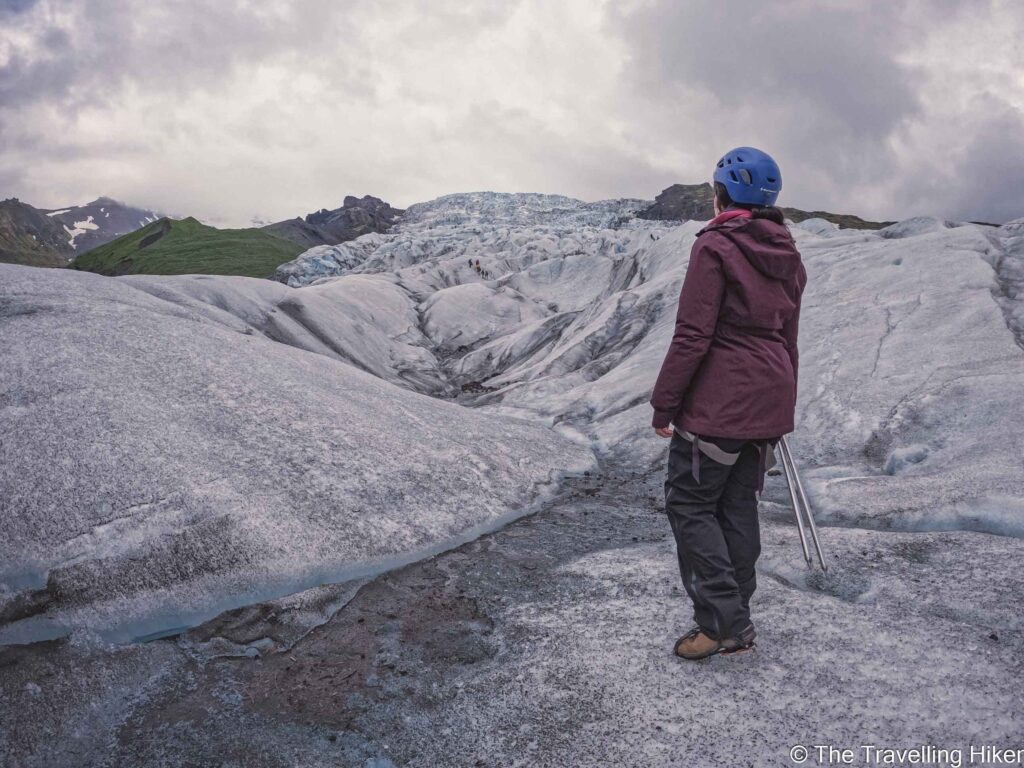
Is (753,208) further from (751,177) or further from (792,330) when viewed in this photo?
(792,330)

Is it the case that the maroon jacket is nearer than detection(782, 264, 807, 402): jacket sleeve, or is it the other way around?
the maroon jacket

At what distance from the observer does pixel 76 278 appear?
512 inches

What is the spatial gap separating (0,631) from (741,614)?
21.0 ft

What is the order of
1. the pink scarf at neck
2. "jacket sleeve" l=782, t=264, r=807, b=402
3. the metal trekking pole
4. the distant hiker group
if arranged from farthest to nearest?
the distant hiker group < the metal trekking pole < "jacket sleeve" l=782, t=264, r=807, b=402 < the pink scarf at neck

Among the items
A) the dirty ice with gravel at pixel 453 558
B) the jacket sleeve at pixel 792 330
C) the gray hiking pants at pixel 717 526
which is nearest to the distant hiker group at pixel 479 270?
the dirty ice with gravel at pixel 453 558

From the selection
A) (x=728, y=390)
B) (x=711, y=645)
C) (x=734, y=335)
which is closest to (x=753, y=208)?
(x=734, y=335)

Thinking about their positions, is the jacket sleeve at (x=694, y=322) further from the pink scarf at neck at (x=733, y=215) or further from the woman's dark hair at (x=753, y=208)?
the woman's dark hair at (x=753, y=208)

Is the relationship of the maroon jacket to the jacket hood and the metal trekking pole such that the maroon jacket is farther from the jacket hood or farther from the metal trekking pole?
the metal trekking pole

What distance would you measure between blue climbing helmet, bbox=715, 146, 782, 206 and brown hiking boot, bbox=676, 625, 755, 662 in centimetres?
335

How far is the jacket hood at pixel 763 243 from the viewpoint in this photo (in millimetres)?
4723

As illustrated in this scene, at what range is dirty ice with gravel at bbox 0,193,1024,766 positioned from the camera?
448 centimetres

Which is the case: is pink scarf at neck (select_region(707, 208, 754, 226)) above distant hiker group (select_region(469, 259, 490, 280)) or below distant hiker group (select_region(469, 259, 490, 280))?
below

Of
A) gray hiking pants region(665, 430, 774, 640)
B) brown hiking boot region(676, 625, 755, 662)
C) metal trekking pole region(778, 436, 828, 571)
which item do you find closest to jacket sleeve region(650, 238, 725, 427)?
gray hiking pants region(665, 430, 774, 640)

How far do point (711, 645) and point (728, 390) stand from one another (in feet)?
6.58
